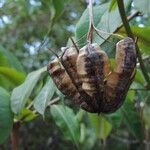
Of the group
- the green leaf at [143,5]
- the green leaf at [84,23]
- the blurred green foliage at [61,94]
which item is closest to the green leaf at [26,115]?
the blurred green foliage at [61,94]

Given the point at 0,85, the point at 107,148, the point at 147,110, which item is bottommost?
the point at 107,148

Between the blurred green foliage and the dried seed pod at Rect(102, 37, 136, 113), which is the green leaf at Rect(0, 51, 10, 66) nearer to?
the blurred green foliage

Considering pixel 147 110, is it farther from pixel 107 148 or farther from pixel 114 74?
pixel 114 74

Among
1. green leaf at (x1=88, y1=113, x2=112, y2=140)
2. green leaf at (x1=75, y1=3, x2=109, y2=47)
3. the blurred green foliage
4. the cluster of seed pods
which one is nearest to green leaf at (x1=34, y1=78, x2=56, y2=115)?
the blurred green foliage

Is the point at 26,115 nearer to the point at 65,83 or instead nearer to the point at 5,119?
the point at 5,119

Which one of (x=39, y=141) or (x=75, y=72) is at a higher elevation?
(x=75, y=72)

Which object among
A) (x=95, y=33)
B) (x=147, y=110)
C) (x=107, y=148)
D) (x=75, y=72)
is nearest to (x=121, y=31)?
(x=95, y=33)

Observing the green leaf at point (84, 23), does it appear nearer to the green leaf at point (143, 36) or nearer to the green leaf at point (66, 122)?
the green leaf at point (143, 36)
